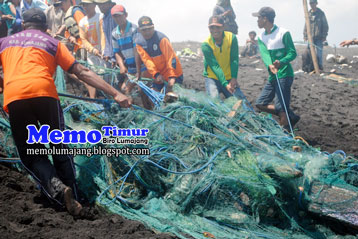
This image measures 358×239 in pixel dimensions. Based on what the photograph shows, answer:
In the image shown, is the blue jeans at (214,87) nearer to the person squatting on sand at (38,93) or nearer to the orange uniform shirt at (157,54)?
the orange uniform shirt at (157,54)

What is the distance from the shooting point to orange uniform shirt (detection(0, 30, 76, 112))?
12.1 feet

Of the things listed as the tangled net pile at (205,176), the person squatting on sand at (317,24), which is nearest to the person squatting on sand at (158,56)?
the tangled net pile at (205,176)

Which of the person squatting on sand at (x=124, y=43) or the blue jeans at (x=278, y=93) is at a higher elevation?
the person squatting on sand at (x=124, y=43)

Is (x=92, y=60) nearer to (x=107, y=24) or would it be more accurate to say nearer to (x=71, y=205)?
(x=107, y=24)

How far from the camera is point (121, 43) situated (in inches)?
→ 276

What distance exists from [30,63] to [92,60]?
407 cm

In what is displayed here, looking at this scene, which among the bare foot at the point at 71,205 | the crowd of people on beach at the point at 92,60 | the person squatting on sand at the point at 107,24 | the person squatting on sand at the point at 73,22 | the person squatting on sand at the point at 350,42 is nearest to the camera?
the bare foot at the point at 71,205

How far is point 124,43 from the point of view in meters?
6.99

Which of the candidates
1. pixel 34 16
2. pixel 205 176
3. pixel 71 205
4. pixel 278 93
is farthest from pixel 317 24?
pixel 71 205

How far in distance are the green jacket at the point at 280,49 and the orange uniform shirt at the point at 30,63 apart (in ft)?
12.6

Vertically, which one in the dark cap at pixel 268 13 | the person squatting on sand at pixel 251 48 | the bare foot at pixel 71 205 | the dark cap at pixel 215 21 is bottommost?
the bare foot at pixel 71 205

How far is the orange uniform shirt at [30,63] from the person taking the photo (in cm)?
368

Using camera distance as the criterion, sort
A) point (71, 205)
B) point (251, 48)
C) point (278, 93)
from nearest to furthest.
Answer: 1. point (71, 205)
2. point (278, 93)
3. point (251, 48)

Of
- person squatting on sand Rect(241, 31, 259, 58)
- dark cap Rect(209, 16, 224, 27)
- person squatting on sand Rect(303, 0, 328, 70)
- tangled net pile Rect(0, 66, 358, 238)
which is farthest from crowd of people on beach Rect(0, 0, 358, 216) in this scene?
person squatting on sand Rect(241, 31, 259, 58)
